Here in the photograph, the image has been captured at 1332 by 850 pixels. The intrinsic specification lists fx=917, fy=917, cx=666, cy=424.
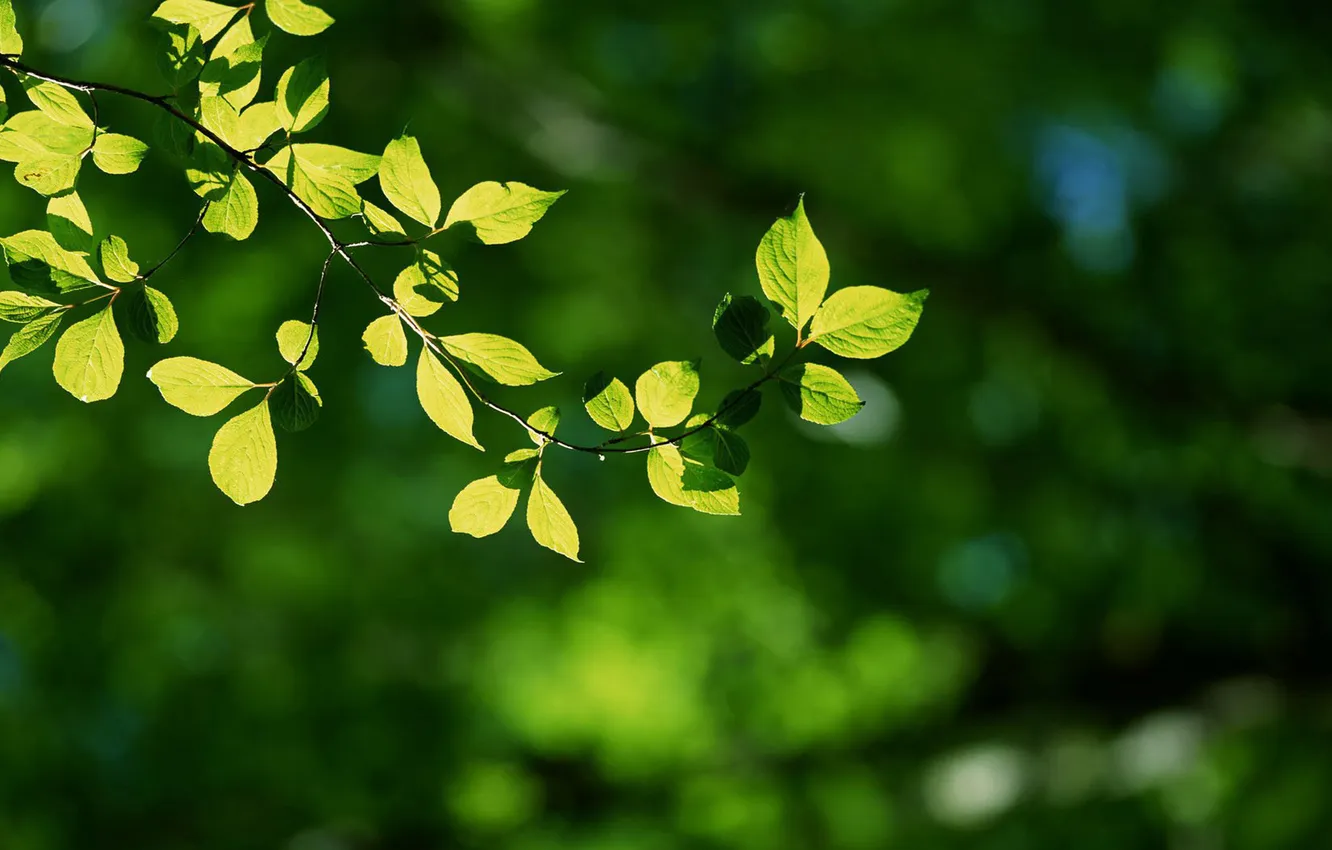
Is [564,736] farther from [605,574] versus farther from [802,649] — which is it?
[802,649]

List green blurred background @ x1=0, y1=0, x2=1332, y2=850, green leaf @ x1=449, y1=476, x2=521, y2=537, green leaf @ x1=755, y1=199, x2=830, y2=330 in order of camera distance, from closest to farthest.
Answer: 1. green leaf @ x1=755, y1=199, x2=830, y2=330
2. green leaf @ x1=449, y1=476, x2=521, y2=537
3. green blurred background @ x1=0, y1=0, x2=1332, y2=850

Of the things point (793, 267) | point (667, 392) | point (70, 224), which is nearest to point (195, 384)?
point (70, 224)

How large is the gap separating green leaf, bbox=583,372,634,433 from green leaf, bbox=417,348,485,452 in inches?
4.6

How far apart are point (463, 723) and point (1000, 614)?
111 inches

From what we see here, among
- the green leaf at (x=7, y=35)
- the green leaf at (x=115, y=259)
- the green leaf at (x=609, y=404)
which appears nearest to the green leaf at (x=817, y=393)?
the green leaf at (x=609, y=404)

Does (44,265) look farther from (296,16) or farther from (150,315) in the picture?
(296,16)

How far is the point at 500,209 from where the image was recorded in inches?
32.5

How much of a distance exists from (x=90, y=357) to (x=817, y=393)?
2.22ft

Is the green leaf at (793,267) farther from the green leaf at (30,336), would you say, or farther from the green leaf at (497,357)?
the green leaf at (30,336)

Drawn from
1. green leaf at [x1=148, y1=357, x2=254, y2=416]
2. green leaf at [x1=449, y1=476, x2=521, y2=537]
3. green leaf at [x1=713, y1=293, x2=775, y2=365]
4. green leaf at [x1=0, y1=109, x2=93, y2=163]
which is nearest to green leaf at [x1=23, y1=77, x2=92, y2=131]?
green leaf at [x1=0, y1=109, x2=93, y2=163]

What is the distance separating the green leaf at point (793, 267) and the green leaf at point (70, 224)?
0.60 metres

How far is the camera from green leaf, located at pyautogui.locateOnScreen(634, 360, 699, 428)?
32.5 inches

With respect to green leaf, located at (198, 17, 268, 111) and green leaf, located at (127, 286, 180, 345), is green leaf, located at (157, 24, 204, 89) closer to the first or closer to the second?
green leaf, located at (198, 17, 268, 111)

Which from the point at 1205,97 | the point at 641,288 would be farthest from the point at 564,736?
the point at 1205,97
